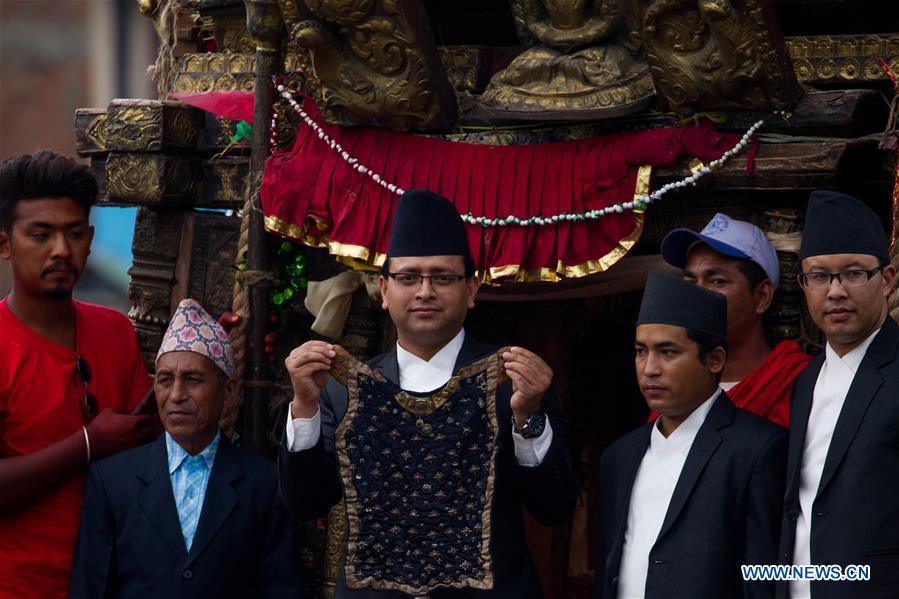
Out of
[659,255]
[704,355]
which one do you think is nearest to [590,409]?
[659,255]

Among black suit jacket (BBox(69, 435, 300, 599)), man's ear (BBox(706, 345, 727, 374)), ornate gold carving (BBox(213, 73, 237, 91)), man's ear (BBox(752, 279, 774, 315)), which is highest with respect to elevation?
ornate gold carving (BBox(213, 73, 237, 91))

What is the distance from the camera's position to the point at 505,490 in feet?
16.6

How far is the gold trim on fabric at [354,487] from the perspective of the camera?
492 cm

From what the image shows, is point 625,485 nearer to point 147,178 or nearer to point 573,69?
point 573,69

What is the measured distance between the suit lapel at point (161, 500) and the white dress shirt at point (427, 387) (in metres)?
0.78

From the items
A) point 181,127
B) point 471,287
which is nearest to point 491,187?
point 471,287

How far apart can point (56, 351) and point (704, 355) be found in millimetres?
2323

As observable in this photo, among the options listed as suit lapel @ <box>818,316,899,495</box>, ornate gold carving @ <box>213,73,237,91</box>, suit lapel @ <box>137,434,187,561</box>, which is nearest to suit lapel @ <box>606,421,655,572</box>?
suit lapel @ <box>818,316,899,495</box>

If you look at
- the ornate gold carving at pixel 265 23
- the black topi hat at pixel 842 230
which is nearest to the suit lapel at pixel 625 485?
the black topi hat at pixel 842 230

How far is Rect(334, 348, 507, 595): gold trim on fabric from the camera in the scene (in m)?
4.92

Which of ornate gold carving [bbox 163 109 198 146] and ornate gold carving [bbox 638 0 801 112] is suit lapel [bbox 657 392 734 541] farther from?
ornate gold carving [bbox 163 109 198 146]

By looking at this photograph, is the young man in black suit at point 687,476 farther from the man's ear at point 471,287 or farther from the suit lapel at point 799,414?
the man's ear at point 471,287

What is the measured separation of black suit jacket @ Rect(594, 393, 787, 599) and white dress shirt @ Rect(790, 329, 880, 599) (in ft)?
0.29

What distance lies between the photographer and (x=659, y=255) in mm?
6086
